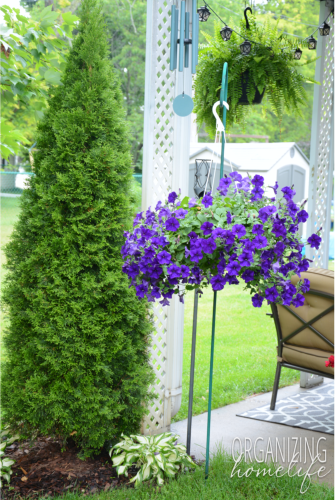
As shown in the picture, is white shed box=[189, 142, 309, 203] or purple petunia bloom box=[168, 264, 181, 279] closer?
purple petunia bloom box=[168, 264, 181, 279]

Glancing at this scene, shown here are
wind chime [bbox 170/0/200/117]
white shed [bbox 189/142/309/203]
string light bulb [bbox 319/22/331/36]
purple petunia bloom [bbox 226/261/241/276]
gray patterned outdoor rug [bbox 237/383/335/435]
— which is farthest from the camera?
white shed [bbox 189/142/309/203]

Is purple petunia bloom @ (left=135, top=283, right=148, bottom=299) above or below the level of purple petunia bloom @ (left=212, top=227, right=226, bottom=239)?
below

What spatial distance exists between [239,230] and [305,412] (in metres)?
2.25

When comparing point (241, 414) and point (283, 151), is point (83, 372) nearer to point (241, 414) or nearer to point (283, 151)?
point (241, 414)

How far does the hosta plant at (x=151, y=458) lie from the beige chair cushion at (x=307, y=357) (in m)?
1.08

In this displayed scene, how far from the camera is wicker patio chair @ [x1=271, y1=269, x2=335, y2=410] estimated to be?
119 inches

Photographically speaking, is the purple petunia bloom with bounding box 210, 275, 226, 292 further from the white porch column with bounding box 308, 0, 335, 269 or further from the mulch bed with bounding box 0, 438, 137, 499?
the white porch column with bounding box 308, 0, 335, 269

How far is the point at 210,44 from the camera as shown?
3.06 meters

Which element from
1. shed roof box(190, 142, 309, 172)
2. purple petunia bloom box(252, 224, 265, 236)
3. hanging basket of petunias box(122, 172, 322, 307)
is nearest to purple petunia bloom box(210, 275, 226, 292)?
hanging basket of petunias box(122, 172, 322, 307)

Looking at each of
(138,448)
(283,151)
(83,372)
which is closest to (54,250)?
(83,372)

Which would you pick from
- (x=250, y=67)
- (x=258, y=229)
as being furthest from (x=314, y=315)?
(x=250, y=67)

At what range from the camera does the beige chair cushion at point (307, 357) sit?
3092 mm

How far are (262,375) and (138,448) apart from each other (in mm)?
2207

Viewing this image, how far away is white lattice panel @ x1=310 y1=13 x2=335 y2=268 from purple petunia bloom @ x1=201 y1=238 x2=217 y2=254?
244cm
